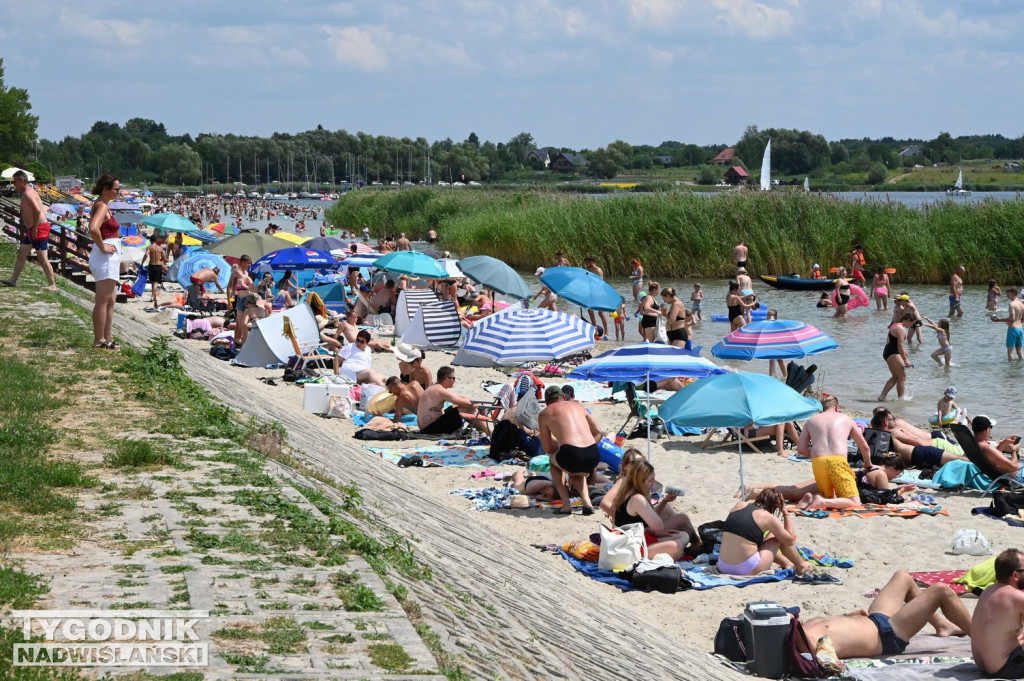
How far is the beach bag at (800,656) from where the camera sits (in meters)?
6.73

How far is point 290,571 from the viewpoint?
536 centimetres

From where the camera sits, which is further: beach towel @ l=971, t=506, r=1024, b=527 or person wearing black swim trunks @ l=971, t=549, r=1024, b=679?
beach towel @ l=971, t=506, r=1024, b=527

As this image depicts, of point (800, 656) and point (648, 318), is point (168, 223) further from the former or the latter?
point (800, 656)

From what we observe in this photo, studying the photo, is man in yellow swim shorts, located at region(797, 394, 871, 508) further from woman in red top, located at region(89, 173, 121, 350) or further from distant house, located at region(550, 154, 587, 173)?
distant house, located at region(550, 154, 587, 173)

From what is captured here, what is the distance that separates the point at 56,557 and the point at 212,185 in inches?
7092

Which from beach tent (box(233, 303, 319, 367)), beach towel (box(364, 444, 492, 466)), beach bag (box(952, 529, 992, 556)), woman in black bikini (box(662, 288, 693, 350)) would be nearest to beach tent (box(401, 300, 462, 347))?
beach tent (box(233, 303, 319, 367))

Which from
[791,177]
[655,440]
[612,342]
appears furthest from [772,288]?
[791,177]

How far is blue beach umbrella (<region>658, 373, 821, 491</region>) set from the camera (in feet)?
32.9

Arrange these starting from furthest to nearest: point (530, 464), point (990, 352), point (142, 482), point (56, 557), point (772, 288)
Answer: point (772, 288)
point (990, 352)
point (530, 464)
point (142, 482)
point (56, 557)

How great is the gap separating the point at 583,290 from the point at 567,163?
172893 mm

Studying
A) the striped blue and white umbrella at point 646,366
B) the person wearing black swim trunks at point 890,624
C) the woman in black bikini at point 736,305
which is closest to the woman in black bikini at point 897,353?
the woman in black bikini at point 736,305

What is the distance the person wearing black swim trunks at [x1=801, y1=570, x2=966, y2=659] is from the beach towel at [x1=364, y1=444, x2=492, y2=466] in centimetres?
552

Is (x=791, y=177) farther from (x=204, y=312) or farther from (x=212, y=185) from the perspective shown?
(x=204, y=312)

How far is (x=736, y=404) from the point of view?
10109 mm
